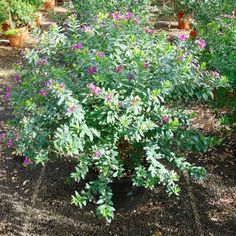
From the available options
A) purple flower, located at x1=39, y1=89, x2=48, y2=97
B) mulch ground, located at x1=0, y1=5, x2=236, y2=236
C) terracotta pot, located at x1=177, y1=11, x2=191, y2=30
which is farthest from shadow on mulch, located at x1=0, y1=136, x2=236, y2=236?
terracotta pot, located at x1=177, y1=11, x2=191, y2=30

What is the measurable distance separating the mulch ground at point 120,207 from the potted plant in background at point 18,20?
3989 millimetres

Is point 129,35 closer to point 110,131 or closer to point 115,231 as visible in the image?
point 110,131

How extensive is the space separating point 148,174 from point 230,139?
199 cm

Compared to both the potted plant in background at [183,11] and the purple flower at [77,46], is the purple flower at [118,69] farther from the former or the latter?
the potted plant in background at [183,11]

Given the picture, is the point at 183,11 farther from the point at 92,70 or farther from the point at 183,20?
the point at 92,70

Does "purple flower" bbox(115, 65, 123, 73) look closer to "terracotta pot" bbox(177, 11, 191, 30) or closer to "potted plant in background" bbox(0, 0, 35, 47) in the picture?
"potted plant in background" bbox(0, 0, 35, 47)

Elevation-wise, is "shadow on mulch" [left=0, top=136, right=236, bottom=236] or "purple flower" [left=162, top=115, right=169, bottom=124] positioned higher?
"purple flower" [left=162, top=115, right=169, bottom=124]

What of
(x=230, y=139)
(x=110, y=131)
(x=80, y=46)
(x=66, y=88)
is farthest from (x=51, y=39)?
(x=230, y=139)

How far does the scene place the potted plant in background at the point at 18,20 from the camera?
7.39 meters

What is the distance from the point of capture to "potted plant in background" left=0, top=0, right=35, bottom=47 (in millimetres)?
7386

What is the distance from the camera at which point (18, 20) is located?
7828 millimetres

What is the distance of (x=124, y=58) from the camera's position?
2951 millimetres

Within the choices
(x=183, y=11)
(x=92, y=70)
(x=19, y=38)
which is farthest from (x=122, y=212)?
(x=183, y=11)

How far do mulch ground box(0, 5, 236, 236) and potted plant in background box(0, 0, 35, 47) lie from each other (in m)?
3.99
